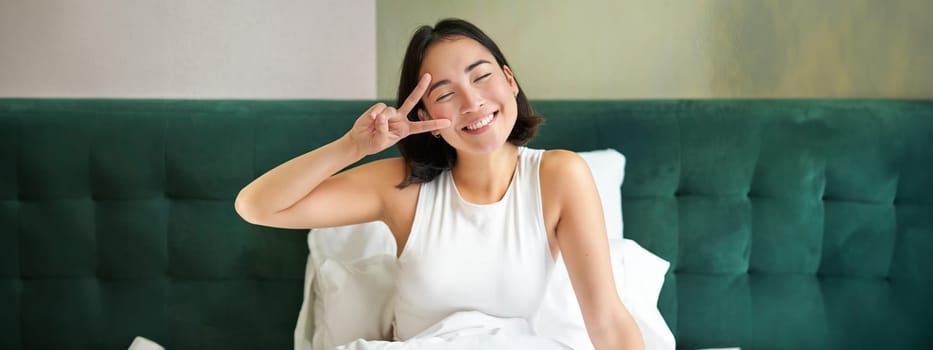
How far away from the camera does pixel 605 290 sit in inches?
58.2

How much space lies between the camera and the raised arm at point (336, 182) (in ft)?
4.50

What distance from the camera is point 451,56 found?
144 cm

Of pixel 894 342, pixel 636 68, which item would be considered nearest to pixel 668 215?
pixel 636 68

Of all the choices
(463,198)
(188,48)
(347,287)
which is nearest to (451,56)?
(463,198)

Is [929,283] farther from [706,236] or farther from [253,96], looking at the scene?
[253,96]

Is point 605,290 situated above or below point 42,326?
above

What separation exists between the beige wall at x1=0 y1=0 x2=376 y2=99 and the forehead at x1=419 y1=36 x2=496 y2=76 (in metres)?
0.82

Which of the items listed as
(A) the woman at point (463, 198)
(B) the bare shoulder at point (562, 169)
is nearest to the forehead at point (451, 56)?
(A) the woman at point (463, 198)

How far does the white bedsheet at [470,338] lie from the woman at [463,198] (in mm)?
44

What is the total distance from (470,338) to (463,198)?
0.92ft

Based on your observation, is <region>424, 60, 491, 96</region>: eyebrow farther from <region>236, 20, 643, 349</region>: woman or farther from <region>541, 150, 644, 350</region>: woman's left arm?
<region>541, 150, 644, 350</region>: woman's left arm

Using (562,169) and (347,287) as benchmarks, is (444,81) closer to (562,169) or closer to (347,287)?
(562,169)

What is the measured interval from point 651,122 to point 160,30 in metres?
1.31

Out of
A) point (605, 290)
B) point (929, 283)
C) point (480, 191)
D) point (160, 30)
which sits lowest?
point (929, 283)
